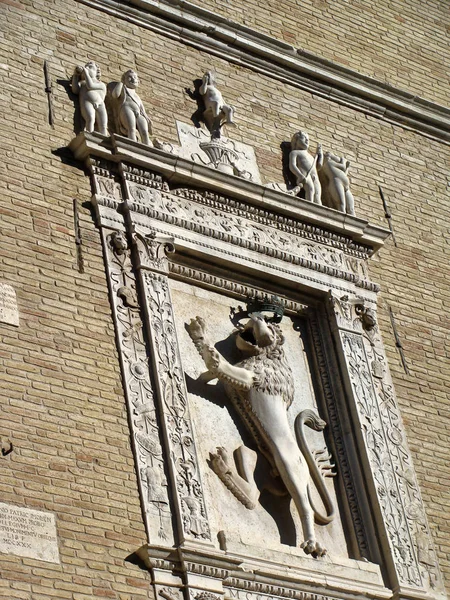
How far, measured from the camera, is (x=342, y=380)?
12.4 meters

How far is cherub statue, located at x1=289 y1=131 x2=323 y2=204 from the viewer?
43.4 ft

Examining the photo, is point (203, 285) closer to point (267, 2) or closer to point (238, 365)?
point (238, 365)

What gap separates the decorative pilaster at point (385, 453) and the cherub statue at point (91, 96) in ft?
7.71

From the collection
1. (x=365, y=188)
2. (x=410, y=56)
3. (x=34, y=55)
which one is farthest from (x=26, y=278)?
(x=410, y=56)

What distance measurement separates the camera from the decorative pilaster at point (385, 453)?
1159 cm

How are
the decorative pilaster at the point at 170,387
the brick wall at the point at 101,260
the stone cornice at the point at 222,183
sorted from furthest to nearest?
the stone cornice at the point at 222,183 < the decorative pilaster at the point at 170,387 < the brick wall at the point at 101,260

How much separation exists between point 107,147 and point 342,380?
2.58 metres

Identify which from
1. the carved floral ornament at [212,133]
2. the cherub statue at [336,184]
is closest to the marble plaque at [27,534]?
the carved floral ornament at [212,133]

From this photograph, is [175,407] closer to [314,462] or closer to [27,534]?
[314,462]

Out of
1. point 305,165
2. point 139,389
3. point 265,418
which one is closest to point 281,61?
point 305,165

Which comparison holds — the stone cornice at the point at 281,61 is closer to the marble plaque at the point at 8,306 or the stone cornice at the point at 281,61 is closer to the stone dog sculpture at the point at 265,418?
the stone dog sculpture at the point at 265,418

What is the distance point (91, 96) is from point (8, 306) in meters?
2.23

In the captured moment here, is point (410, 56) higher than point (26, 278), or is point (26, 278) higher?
point (410, 56)

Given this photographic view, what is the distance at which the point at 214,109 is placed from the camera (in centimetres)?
1306
